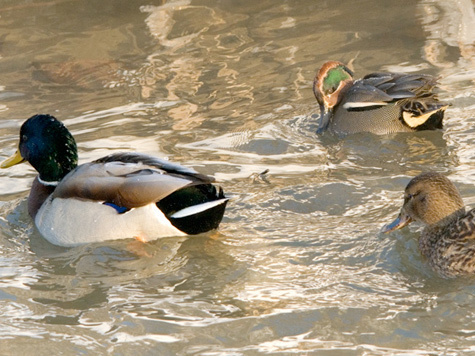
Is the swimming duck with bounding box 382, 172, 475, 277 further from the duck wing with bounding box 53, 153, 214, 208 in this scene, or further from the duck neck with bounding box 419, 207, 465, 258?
the duck wing with bounding box 53, 153, 214, 208

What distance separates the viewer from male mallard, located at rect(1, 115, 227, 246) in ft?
17.9

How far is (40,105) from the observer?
8.39 meters

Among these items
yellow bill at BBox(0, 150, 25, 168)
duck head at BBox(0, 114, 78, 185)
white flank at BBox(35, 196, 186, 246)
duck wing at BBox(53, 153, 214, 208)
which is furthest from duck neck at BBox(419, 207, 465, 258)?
yellow bill at BBox(0, 150, 25, 168)

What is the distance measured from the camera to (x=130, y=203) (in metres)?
5.50

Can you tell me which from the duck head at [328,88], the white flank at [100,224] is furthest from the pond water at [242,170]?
the duck head at [328,88]

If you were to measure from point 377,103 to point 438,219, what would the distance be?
7.71ft

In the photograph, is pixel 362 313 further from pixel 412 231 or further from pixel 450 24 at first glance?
pixel 450 24

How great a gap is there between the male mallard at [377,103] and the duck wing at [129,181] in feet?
7.60

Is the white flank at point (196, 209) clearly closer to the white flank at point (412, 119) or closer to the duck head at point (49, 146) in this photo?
the duck head at point (49, 146)

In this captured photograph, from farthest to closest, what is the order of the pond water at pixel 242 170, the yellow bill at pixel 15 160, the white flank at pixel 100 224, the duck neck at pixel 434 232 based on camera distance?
the yellow bill at pixel 15 160 → the white flank at pixel 100 224 → the duck neck at pixel 434 232 → the pond water at pixel 242 170

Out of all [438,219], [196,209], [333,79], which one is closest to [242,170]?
[196,209]

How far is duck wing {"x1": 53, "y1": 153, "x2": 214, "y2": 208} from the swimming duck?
1177 mm

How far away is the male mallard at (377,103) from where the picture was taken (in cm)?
727

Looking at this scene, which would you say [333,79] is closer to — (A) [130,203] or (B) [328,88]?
(B) [328,88]
